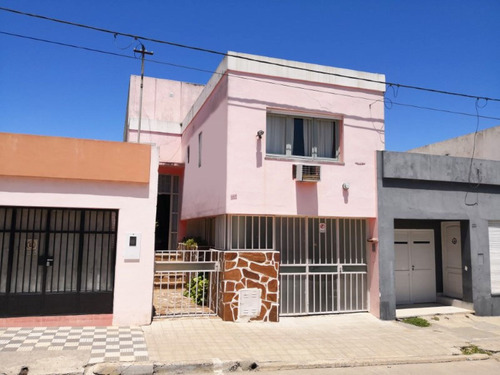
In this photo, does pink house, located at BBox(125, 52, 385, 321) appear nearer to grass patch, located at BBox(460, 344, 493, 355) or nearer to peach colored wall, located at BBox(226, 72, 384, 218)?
peach colored wall, located at BBox(226, 72, 384, 218)

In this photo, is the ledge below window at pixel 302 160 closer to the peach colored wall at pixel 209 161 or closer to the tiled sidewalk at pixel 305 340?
the peach colored wall at pixel 209 161

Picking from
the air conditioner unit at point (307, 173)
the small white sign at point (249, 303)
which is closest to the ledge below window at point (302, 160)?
the air conditioner unit at point (307, 173)

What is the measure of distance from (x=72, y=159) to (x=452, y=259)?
1090 centimetres

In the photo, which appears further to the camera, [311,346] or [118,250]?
[118,250]

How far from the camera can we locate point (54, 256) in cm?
895

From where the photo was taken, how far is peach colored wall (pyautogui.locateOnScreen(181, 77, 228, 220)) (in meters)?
10.2

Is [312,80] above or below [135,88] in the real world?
below

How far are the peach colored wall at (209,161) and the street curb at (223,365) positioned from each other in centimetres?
384

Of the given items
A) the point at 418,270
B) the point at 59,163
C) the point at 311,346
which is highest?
the point at 59,163

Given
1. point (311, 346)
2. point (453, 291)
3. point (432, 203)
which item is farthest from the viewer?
point (453, 291)

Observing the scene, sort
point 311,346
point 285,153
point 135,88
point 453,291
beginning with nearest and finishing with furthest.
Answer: point 311,346 → point 285,153 → point 453,291 → point 135,88

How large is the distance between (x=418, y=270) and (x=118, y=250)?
8.84 meters

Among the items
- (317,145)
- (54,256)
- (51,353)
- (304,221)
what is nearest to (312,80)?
(317,145)

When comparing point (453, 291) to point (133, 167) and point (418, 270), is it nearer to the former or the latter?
point (418, 270)
